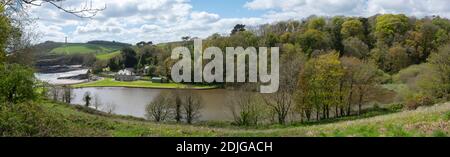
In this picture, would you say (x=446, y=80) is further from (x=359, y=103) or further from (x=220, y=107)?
(x=220, y=107)

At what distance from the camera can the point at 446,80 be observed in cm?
5044

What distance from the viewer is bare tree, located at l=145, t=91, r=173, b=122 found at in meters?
52.1

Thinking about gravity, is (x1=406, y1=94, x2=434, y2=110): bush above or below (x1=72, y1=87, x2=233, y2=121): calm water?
above

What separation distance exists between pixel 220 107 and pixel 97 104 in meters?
18.6

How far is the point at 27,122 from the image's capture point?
14133 mm

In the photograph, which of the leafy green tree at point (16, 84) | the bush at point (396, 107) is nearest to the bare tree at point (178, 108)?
the bush at point (396, 107)

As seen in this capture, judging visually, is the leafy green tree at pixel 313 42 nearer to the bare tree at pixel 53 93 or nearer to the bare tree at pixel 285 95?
the bare tree at pixel 285 95

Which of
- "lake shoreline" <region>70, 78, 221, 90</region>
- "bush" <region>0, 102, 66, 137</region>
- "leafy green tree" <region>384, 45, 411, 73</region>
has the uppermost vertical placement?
"leafy green tree" <region>384, 45, 411, 73</region>

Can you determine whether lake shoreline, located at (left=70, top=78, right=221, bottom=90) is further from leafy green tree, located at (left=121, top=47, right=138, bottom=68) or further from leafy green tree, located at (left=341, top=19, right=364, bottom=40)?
leafy green tree, located at (left=341, top=19, right=364, bottom=40)

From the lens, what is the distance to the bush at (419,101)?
155ft

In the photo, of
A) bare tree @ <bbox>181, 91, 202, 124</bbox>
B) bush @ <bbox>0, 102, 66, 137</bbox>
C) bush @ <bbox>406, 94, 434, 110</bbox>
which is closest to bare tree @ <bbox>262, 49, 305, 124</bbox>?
bare tree @ <bbox>181, 91, 202, 124</bbox>

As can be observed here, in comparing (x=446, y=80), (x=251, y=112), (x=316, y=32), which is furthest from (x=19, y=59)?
(x=316, y=32)

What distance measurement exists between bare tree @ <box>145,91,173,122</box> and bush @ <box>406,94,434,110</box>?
2604 cm

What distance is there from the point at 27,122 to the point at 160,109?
38.8m
